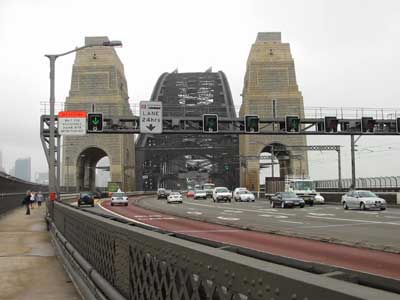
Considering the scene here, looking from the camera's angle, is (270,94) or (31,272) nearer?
(31,272)

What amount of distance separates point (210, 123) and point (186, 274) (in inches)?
1722

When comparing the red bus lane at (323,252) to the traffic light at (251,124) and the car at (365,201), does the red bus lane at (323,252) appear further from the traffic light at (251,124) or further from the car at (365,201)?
the traffic light at (251,124)

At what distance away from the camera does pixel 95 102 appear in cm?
11412

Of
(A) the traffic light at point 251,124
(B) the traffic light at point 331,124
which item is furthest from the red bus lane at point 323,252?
(B) the traffic light at point 331,124

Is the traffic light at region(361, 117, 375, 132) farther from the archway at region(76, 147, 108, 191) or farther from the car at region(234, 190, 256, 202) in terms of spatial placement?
the archway at region(76, 147, 108, 191)

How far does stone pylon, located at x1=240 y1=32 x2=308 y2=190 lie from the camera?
374ft

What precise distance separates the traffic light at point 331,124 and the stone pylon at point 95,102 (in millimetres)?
68997

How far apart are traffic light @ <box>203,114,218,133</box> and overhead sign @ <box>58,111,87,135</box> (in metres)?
15.4

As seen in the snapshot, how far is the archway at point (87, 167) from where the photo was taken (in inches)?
4784

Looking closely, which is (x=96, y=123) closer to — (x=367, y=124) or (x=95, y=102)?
(x=367, y=124)

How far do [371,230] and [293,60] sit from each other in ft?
335

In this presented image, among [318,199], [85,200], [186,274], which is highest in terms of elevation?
[186,274]

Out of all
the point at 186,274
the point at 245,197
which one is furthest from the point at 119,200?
the point at 186,274

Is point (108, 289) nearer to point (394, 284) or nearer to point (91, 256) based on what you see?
point (91, 256)
